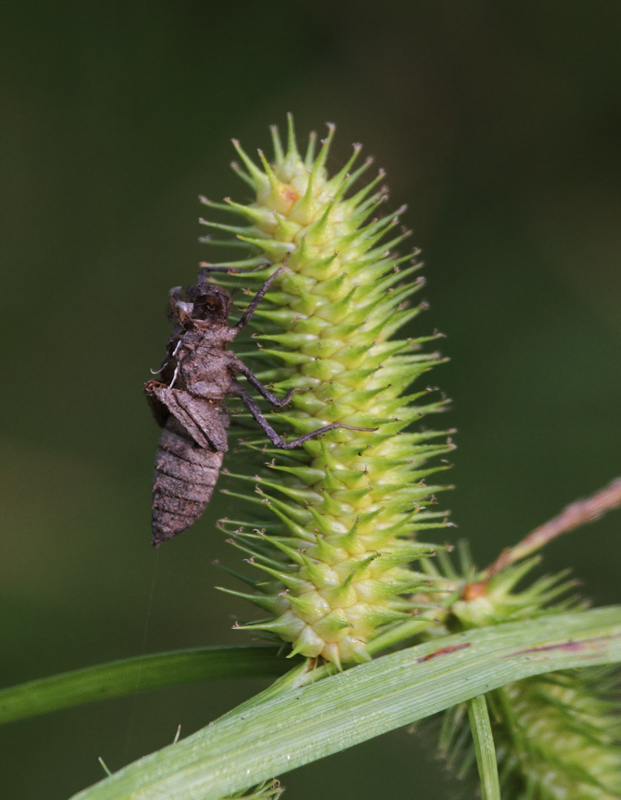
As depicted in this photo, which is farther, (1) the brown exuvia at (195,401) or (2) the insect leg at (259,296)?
(1) the brown exuvia at (195,401)

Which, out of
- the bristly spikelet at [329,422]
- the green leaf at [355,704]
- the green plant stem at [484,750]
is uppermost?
the bristly spikelet at [329,422]

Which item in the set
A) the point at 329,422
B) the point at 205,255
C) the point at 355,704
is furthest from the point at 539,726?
the point at 205,255

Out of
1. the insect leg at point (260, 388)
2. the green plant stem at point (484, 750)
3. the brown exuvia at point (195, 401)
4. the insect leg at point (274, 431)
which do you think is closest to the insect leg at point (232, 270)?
the brown exuvia at point (195, 401)

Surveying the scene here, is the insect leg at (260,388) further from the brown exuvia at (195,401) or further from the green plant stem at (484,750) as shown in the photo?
the green plant stem at (484,750)

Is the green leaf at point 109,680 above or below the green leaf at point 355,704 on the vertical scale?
above

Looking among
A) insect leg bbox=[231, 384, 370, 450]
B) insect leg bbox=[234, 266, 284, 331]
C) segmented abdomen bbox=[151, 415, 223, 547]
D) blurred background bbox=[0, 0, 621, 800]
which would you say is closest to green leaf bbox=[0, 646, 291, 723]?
segmented abdomen bbox=[151, 415, 223, 547]

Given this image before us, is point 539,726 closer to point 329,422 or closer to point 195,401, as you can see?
point 329,422

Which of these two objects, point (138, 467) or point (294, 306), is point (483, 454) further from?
point (294, 306)
